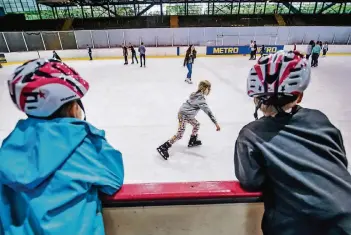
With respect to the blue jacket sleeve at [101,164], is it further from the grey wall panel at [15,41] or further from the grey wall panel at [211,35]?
the grey wall panel at [15,41]

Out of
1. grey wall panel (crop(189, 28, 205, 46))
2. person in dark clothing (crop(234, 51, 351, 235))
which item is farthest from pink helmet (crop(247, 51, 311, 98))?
grey wall panel (crop(189, 28, 205, 46))

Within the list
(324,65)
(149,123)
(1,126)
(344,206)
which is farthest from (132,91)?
(324,65)

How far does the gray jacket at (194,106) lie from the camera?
420 cm

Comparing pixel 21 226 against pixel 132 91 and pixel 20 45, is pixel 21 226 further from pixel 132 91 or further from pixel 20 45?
pixel 20 45

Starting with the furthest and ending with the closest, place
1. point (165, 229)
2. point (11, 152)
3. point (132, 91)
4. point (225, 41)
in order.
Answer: point (225, 41) < point (132, 91) < point (165, 229) < point (11, 152)

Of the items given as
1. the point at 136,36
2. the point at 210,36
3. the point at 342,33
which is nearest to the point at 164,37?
the point at 136,36

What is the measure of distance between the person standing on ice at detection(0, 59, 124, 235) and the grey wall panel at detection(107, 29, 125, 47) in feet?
53.0

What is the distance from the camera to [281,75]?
1149 mm

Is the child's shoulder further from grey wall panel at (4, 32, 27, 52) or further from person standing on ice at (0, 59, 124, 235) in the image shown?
grey wall panel at (4, 32, 27, 52)

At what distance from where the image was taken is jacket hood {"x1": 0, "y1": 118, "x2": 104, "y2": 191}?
2.77ft

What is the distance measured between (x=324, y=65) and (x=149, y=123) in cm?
1063

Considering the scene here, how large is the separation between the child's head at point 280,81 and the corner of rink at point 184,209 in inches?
19.2

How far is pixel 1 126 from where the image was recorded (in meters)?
5.92

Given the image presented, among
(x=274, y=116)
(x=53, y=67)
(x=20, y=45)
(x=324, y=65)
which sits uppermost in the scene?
(x=53, y=67)
